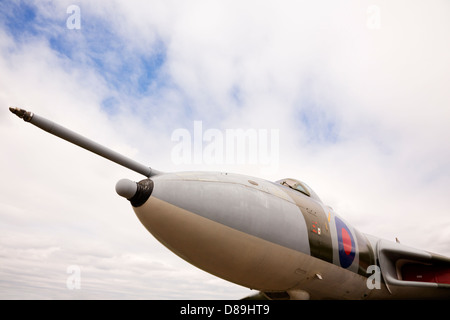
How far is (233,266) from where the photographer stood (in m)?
5.74

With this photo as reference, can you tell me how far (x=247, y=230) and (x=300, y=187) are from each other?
315 cm

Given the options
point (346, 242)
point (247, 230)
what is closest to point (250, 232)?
point (247, 230)

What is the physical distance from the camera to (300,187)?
8.23 meters

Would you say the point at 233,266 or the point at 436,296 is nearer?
the point at 233,266

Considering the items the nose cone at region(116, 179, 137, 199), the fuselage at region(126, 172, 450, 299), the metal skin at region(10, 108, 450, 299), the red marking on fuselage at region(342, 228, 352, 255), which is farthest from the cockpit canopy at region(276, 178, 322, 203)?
the nose cone at region(116, 179, 137, 199)

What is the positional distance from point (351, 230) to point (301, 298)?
2.53 metres

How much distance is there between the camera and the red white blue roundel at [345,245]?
723 cm

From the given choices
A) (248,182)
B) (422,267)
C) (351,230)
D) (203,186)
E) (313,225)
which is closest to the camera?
(203,186)

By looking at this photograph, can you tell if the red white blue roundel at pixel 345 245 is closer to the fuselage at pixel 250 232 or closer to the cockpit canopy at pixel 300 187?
the fuselage at pixel 250 232

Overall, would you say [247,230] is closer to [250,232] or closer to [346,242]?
[250,232]

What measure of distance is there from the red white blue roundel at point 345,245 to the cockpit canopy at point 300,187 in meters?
0.86
